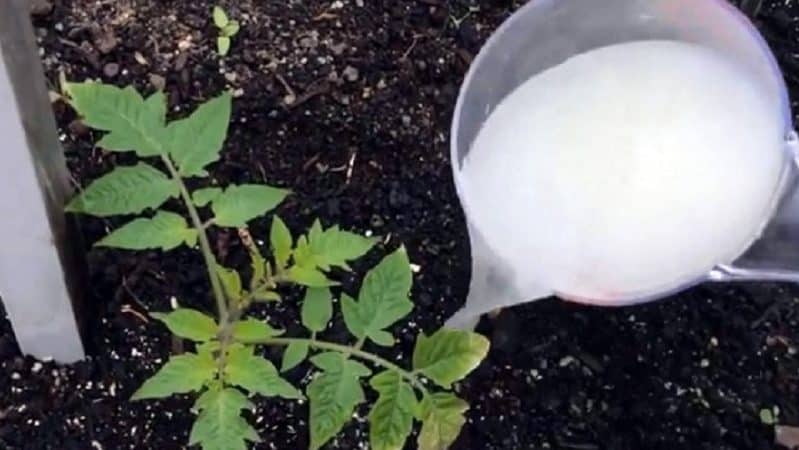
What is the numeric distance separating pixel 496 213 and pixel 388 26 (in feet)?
1.27

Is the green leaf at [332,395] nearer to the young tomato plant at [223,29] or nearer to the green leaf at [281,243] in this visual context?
the green leaf at [281,243]

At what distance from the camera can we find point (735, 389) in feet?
4.09

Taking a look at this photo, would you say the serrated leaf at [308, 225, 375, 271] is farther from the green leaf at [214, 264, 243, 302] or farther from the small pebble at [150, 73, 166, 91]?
the small pebble at [150, 73, 166, 91]

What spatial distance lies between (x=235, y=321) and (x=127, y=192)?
11cm

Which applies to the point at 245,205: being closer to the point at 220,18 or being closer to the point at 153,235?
the point at 153,235

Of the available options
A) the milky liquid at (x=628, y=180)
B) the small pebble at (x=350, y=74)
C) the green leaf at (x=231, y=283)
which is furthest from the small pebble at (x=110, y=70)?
the milky liquid at (x=628, y=180)

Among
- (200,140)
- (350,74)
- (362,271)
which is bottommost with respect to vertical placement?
(362,271)

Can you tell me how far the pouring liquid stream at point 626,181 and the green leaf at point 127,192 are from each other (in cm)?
19

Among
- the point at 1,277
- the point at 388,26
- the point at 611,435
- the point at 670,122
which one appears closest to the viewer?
the point at 670,122

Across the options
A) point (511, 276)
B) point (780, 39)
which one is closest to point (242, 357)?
point (511, 276)

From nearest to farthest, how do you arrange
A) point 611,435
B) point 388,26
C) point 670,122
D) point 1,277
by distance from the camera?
point 670,122
point 1,277
point 611,435
point 388,26

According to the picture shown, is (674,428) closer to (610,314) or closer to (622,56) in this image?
(610,314)

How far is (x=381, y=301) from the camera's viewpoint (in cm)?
104

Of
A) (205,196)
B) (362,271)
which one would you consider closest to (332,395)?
(205,196)
